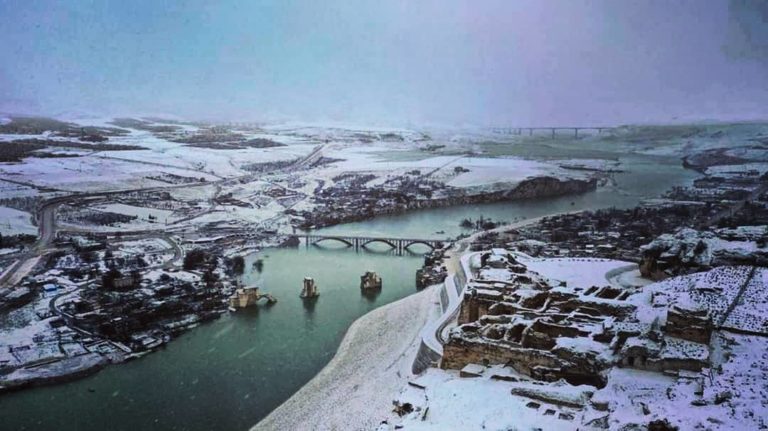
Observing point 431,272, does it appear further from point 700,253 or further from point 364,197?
point 364,197

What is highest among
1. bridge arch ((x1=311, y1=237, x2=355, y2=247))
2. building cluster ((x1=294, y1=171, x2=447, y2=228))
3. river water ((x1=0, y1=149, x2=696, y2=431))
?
building cluster ((x1=294, y1=171, x2=447, y2=228))

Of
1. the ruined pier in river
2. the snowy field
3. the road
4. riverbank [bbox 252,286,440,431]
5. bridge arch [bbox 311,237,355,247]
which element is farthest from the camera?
bridge arch [bbox 311,237,355,247]

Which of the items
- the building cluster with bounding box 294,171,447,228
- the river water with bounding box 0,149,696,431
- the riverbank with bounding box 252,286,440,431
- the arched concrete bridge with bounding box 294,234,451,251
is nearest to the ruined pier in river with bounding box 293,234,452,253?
the arched concrete bridge with bounding box 294,234,451,251

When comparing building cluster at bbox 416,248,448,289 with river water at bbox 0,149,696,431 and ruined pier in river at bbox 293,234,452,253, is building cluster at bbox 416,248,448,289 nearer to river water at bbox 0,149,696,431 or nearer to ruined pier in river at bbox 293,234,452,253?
river water at bbox 0,149,696,431

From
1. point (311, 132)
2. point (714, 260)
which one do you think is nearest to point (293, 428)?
point (714, 260)

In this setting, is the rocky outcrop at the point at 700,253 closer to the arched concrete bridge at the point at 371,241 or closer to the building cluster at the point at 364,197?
the arched concrete bridge at the point at 371,241

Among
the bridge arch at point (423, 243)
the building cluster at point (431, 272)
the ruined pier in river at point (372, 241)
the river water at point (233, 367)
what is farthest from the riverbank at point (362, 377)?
the ruined pier in river at point (372, 241)

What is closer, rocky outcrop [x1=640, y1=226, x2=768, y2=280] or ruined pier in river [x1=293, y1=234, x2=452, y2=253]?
rocky outcrop [x1=640, y1=226, x2=768, y2=280]
